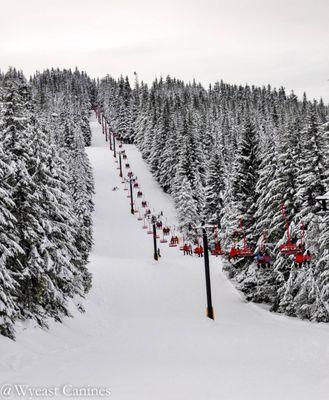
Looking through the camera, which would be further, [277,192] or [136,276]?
[136,276]

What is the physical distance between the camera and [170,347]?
16.5 metres

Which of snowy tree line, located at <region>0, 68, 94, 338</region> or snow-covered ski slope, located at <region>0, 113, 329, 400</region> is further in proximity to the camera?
snowy tree line, located at <region>0, 68, 94, 338</region>

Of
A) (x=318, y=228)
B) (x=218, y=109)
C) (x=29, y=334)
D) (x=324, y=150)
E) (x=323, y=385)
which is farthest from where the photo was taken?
(x=218, y=109)

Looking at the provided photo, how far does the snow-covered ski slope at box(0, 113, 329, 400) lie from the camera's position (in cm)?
1032

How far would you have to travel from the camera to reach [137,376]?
11109mm

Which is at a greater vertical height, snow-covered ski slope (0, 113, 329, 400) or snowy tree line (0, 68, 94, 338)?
snowy tree line (0, 68, 94, 338)

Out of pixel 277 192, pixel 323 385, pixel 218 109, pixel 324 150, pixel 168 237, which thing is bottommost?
pixel 168 237

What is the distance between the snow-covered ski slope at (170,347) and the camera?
1032cm

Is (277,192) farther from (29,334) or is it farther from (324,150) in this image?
(29,334)

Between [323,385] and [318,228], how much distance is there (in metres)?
12.6

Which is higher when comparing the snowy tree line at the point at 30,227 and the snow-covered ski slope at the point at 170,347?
the snowy tree line at the point at 30,227

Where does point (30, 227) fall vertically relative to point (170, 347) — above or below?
above

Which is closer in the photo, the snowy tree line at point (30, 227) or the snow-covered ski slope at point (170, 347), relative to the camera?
the snow-covered ski slope at point (170, 347)

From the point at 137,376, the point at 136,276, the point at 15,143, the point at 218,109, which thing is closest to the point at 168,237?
the point at 136,276
